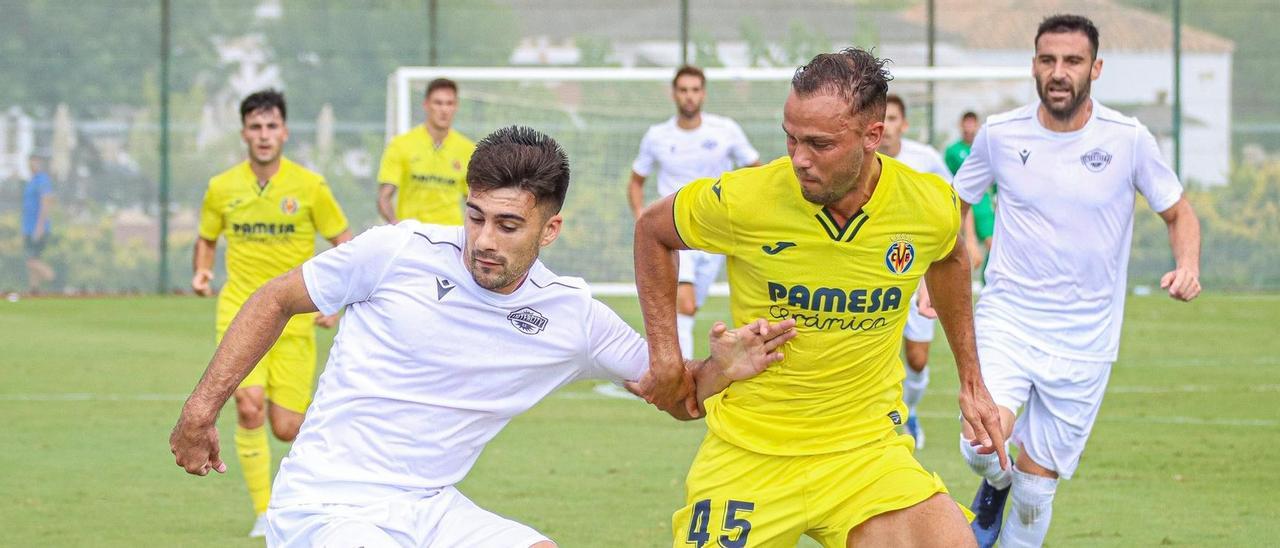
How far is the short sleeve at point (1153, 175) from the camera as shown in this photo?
A: 22.1 ft

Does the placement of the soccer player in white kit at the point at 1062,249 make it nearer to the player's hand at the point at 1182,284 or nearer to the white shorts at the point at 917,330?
the player's hand at the point at 1182,284

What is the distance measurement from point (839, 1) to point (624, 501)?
1930 cm

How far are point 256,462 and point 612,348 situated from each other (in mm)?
3830

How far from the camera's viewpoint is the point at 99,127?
25.7 m

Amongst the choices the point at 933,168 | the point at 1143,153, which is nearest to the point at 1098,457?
the point at 933,168

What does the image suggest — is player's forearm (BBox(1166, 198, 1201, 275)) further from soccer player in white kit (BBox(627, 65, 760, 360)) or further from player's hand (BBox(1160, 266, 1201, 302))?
soccer player in white kit (BBox(627, 65, 760, 360))

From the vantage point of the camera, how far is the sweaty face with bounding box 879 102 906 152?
1139 centimetres

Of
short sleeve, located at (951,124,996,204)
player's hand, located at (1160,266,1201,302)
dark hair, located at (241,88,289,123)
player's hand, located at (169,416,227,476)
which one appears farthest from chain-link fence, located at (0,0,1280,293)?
player's hand, located at (169,416,227,476)

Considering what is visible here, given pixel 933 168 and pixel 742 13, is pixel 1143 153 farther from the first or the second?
A: pixel 742 13

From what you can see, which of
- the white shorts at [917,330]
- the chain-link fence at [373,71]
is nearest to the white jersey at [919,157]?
the white shorts at [917,330]

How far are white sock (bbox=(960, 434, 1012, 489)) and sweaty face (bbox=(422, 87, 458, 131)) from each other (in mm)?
7008

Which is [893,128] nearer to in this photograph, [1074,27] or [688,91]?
[688,91]

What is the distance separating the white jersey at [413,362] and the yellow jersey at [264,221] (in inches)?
179

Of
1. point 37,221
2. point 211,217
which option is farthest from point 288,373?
point 37,221
